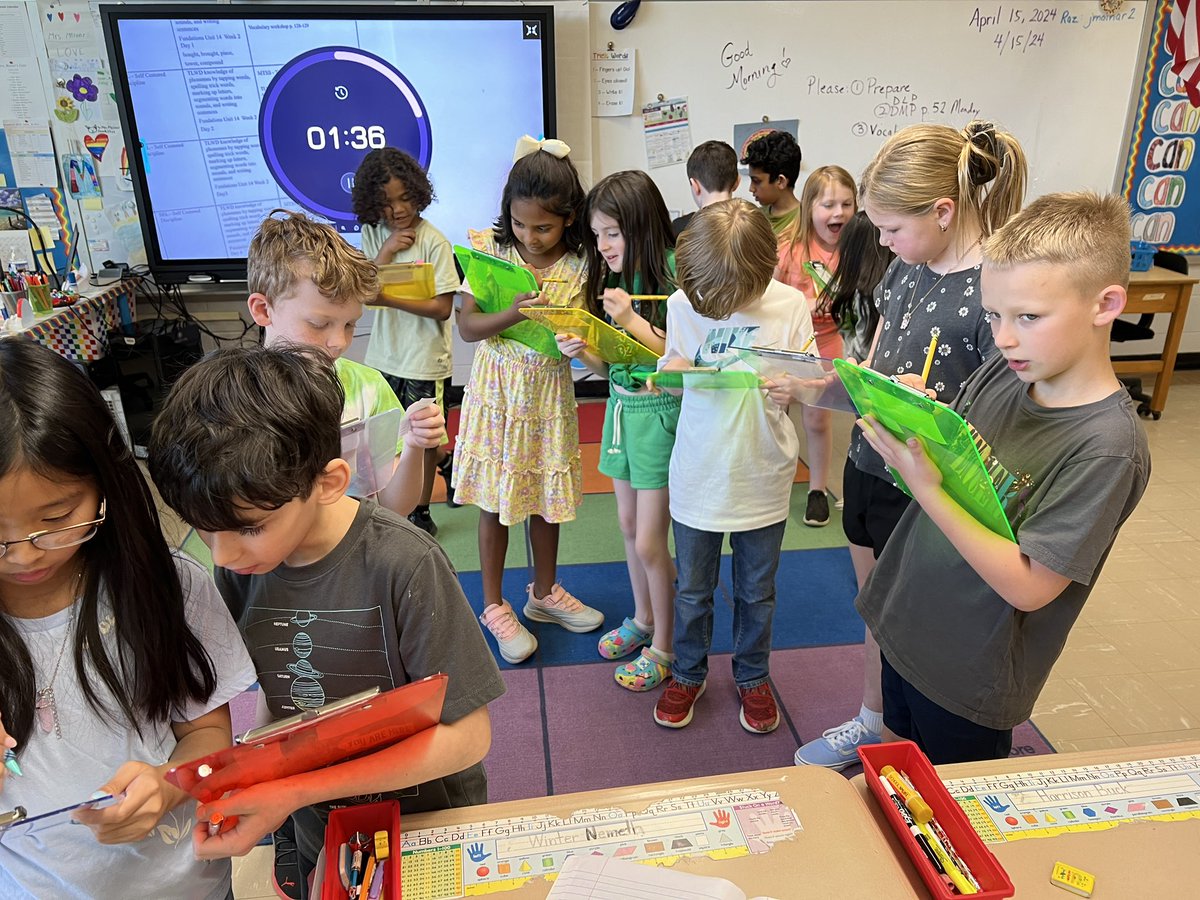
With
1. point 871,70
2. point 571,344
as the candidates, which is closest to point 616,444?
point 571,344

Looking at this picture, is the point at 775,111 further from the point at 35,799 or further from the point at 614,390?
the point at 35,799

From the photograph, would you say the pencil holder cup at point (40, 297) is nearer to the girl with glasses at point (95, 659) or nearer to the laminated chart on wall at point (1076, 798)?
the girl with glasses at point (95, 659)

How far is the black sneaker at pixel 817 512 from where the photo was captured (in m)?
2.97

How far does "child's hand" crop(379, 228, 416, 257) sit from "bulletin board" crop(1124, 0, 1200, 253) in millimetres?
3874

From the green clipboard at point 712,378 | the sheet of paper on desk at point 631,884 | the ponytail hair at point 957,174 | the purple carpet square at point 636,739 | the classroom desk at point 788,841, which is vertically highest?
the ponytail hair at point 957,174

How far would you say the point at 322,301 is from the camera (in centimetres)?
132

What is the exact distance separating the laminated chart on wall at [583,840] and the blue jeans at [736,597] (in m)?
0.91

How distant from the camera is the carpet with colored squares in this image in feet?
6.12

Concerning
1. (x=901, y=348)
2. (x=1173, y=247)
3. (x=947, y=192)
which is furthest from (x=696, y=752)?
(x=1173, y=247)

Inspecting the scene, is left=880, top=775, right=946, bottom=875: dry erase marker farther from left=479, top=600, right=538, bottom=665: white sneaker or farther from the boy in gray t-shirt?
left=479, top=600, right=538, bottom=665: white sneaker

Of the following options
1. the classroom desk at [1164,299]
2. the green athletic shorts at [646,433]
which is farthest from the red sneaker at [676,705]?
the classroom desk at [1164,299]

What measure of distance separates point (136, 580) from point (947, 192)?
1365 mm

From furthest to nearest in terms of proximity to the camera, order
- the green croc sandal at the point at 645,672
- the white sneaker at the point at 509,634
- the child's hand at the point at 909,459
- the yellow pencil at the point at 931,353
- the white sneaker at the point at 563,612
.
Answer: the white sneaker at the point at 563,612 < the white sneaker at the point at 509,634 < the green croc sandal at the point at 645,672 < the yellow pencil at the point at 931,353 < the child's hand at the point at 909,459

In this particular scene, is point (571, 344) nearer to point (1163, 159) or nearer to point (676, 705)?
point (676, 705)
